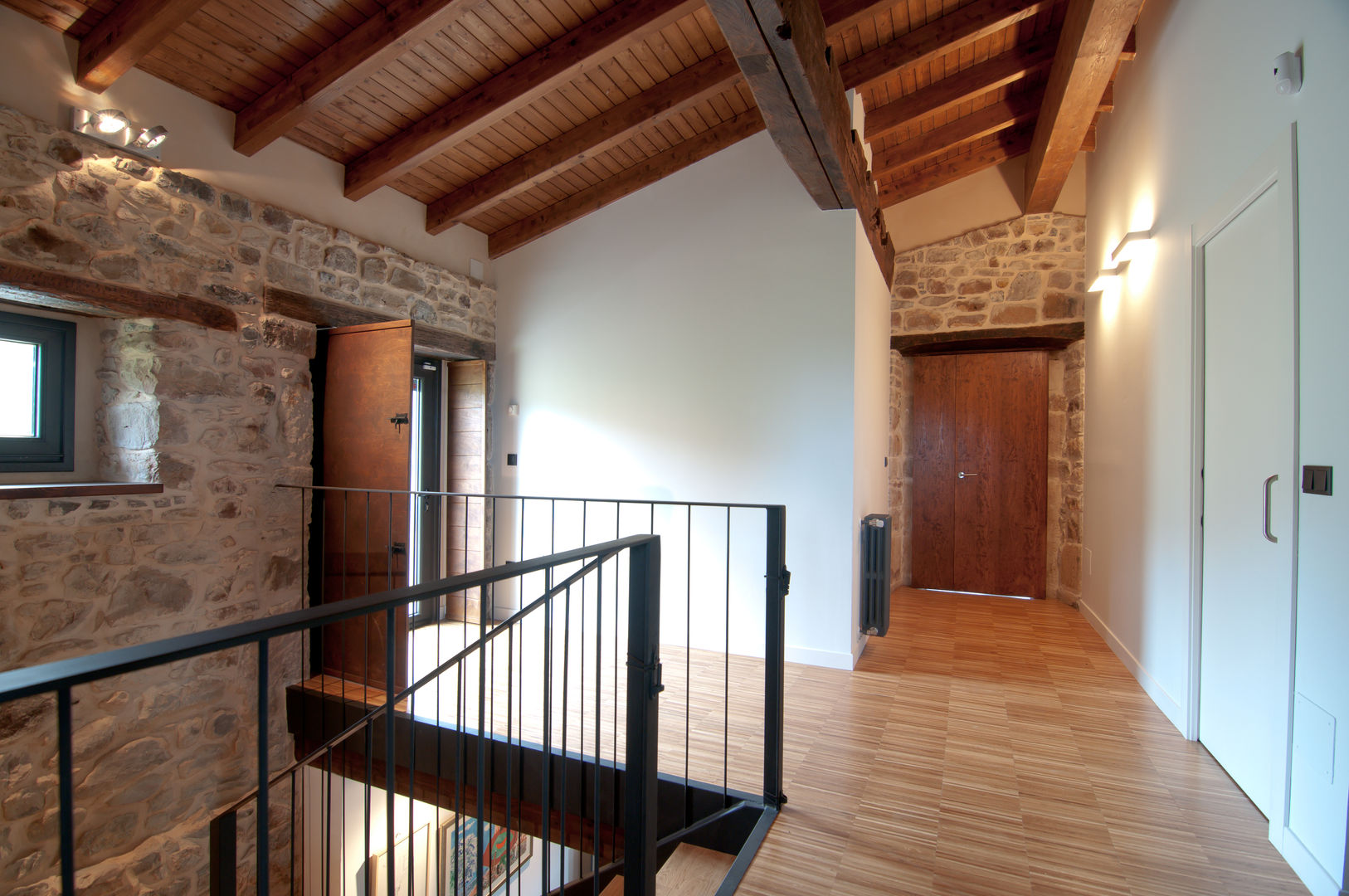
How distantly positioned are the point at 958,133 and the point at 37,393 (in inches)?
205

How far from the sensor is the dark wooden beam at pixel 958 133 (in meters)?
4.38

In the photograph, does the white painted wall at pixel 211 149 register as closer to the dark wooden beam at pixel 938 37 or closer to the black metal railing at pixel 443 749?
the black metal railing at pixel 443 749

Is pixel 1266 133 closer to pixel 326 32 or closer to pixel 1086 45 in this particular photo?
pixel 1086 45

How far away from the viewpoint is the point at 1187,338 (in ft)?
8.95

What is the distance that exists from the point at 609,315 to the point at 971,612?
3.38 meters

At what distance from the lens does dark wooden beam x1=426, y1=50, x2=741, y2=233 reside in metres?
3.36

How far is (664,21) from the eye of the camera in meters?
2.80

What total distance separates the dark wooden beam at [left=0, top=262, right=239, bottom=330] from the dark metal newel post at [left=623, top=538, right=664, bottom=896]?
100 inches

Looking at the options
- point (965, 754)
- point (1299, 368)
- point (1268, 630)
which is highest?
point (1299, 368)

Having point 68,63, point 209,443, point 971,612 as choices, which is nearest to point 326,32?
point 68,63

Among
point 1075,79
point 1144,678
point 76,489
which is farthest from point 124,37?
point 1144,678

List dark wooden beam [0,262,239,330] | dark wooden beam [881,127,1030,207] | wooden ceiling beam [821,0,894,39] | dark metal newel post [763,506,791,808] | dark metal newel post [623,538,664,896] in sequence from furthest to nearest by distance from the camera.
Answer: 1. dark wooden beam [881,127,1030,207]
2. wooden ceiling beam [821,0,894,39]
3. dark wooden beam [0,262,239,330]
4. dark metal newel post [763,506,791,808]
5. dark metal newel post [623,538,664,896]

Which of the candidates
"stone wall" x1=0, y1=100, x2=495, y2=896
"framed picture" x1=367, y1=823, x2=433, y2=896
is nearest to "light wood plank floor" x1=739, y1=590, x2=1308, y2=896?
"stone wall" x1=0, y1=100, x2=495, y2=896

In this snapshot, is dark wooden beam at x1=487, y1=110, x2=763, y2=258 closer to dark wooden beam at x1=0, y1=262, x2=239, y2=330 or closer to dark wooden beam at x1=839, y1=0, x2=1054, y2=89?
dark wooden beam at x1=839, y1=0, x2=1054, y2=89
